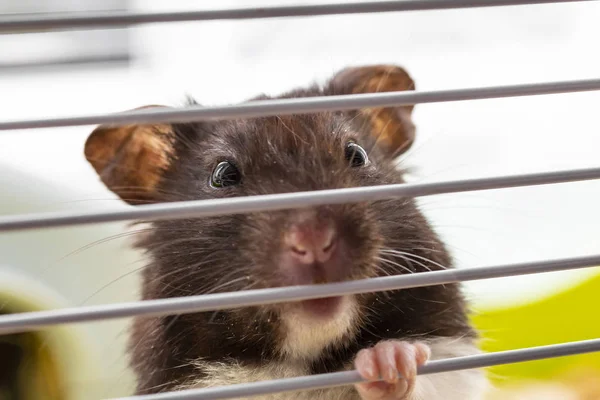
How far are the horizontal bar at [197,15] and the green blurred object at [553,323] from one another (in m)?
2.50

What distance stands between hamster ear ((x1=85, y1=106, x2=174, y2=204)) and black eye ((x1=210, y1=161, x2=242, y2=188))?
0.30 metres

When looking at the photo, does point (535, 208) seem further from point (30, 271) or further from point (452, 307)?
point (30, 271)


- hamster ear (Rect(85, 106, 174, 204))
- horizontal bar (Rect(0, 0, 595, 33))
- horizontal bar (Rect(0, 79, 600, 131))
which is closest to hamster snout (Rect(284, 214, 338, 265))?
horizontal bar (Rect(0, 79, 600, 131))

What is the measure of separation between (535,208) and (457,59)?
82cm

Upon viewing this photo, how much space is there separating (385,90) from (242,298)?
137cm

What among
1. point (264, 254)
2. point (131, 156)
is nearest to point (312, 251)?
point (264, 254)

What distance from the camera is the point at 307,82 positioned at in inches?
121

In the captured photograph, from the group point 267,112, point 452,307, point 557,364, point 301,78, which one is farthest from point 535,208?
point 267,112

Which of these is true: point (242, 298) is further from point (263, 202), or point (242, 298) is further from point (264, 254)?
point (264, 254)

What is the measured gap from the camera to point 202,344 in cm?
191

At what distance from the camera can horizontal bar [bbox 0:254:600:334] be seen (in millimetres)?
1140

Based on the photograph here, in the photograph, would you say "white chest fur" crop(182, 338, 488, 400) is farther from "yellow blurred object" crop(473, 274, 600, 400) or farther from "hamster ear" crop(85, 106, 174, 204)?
"yellow blurred object" crop(473, 274, 600, 400)

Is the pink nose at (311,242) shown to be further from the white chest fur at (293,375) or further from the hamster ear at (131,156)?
the hamster ear at (131,156)

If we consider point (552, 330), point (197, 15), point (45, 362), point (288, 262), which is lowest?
point (552, 330)
